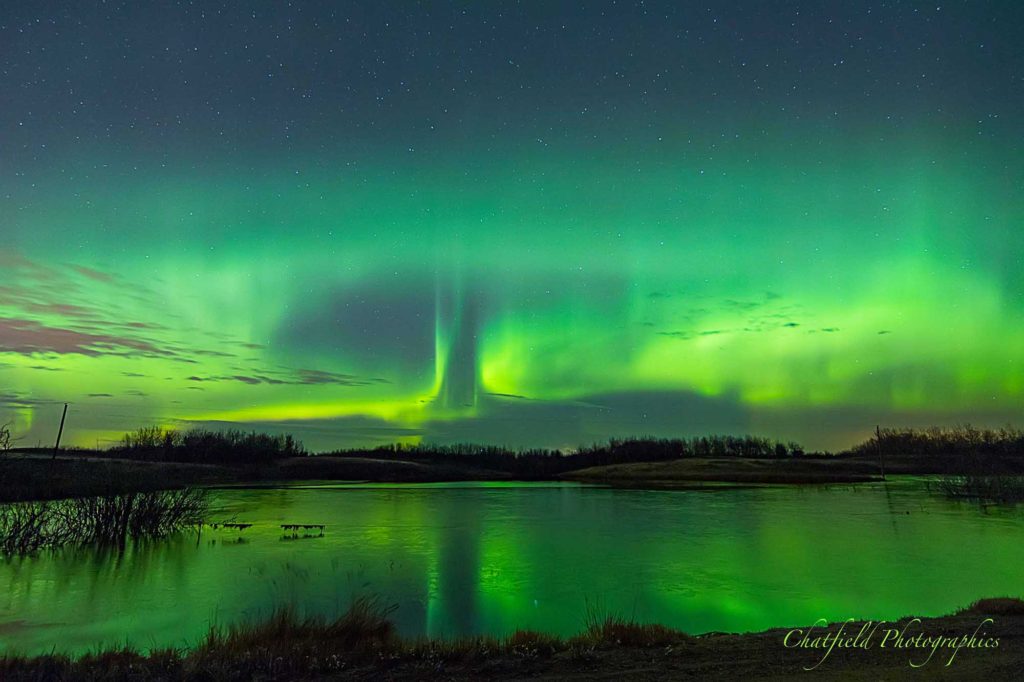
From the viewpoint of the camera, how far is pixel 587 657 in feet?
30.1

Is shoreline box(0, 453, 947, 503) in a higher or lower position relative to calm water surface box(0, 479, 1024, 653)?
higher

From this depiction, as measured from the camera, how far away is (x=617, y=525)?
3228 cm

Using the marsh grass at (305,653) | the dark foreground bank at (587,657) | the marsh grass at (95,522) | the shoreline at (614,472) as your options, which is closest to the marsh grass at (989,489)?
the shoreline at (614,472)

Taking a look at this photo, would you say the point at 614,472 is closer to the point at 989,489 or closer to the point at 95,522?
the point at 989,489

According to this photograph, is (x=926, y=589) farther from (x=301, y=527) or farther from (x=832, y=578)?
(x=301, y=527)

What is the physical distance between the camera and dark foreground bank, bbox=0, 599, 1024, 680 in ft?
27.5

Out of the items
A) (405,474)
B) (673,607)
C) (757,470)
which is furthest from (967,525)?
(405,474)

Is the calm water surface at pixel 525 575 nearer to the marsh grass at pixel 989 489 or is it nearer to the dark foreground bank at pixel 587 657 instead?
the dark foreground bank at pixel 587 657

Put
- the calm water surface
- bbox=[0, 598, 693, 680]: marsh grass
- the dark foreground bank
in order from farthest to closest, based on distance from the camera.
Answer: the calm water surface, bbox=[0, 598, 693, 680]: marsh grass, the dark foreground bank

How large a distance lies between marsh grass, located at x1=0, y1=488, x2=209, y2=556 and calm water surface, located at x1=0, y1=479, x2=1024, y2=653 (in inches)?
66.7

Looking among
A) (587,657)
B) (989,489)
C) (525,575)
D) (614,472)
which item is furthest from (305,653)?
(614,472)

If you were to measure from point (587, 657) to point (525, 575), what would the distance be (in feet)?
35.0

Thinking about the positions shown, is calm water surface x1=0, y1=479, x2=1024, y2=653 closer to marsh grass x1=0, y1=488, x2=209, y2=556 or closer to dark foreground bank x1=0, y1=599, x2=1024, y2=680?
marsh grass x1=0, y1=488, x2=209, y2=556

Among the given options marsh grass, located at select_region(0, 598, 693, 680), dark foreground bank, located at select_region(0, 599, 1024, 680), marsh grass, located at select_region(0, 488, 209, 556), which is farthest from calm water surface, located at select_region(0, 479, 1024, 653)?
dark foreground bank, located at select_region(0, 599, 1024, 680)
